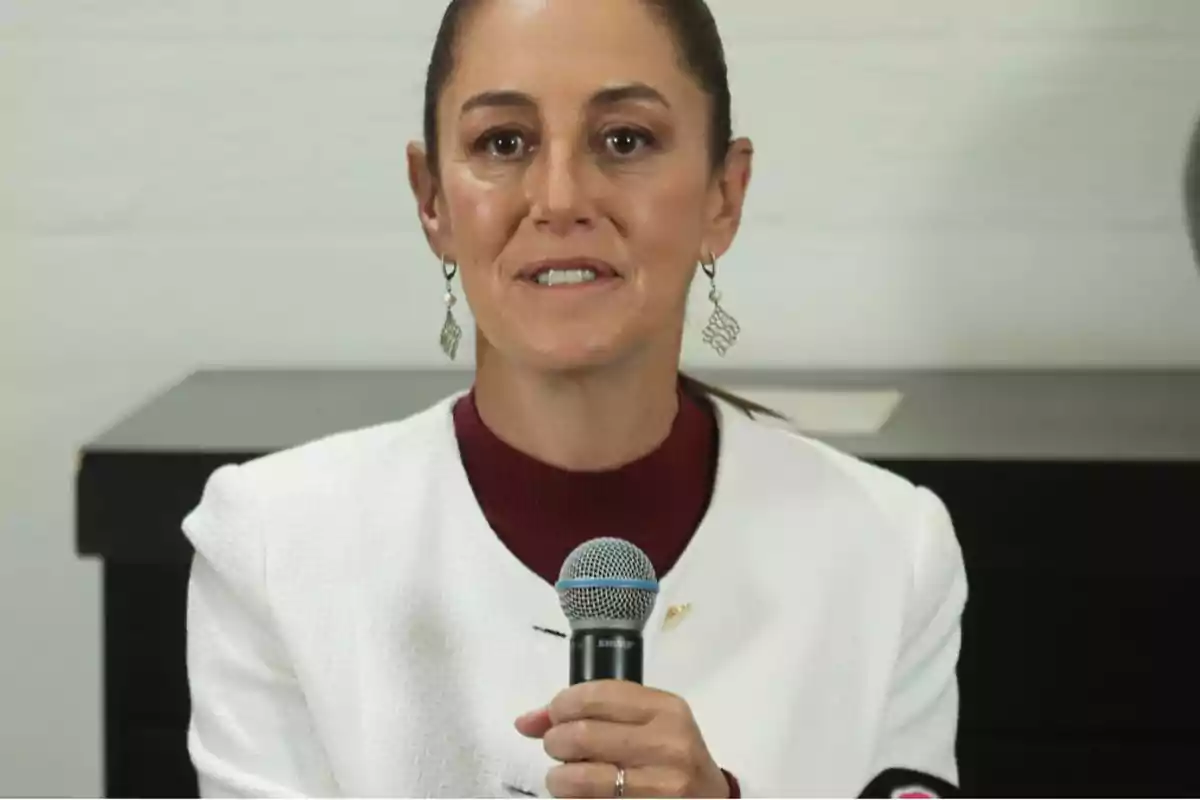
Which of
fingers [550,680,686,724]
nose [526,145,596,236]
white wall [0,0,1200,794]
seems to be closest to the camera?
fingers [550,680,686,724]

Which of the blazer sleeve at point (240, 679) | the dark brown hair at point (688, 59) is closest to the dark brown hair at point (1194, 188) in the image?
the dark brown hair at point (688, 59)

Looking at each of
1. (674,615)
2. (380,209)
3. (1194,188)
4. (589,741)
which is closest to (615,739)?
(589,741)

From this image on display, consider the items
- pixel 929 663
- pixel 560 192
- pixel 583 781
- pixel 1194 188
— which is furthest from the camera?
pixel 1194 188

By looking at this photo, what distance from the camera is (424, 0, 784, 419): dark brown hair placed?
935 mm

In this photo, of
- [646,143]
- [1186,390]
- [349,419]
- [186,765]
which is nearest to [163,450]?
[349,419]

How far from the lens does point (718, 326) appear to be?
104 centimetres

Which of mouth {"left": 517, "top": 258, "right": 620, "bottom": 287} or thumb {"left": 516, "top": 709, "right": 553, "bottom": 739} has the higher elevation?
mouth {"left": 517, "top": 258, "right": 620, "bottom": 287}

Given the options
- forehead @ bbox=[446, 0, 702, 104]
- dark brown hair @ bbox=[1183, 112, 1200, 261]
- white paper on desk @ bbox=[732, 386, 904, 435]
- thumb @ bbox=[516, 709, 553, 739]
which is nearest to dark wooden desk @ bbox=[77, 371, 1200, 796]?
white paper on desk @ bbox=[732, 386, 904, 435]

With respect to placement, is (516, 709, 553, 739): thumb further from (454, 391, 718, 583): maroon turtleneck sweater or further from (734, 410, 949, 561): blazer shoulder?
(734, 410, 949, 561): blazer shoulder

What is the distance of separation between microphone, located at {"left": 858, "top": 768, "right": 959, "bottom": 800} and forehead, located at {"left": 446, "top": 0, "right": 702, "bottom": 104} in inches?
17.3

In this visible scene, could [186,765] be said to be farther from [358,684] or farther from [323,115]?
[323,115]

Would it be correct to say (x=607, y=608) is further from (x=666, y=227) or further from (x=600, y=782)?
(x=666, y=227)

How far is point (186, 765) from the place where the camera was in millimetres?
1077

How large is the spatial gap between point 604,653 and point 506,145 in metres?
0.32
